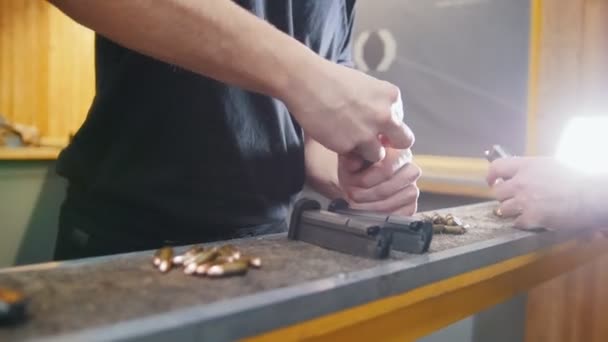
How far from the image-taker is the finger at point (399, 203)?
0.80 metres

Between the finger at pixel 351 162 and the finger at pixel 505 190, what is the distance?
334mm

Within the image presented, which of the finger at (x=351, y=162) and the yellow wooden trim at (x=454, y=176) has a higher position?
the finger at (x=351, y=162)

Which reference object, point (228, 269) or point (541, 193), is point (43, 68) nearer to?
point (541, 193)

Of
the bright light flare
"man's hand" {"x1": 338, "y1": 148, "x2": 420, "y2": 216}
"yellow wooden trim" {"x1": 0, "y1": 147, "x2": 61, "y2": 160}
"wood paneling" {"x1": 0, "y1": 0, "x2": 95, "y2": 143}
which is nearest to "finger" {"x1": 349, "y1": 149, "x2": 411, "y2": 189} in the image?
"man's hand" {"x1": 338, "y1": 148, "x2": 420, "y2": 216}

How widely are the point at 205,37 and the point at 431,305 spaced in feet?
1.14

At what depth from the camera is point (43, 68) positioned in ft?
10.2

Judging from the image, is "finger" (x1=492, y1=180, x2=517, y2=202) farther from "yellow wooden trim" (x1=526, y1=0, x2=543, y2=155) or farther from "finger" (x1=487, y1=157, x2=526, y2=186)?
"yellow wooden trim" (x1=526, y1=0, x2=543, y2=155)

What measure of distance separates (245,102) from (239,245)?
279 mm

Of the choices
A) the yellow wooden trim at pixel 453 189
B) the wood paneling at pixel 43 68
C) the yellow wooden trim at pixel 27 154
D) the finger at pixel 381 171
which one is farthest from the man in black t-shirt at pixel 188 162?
the wood paneling at pixel 43 68

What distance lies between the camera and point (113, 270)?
20.0 inches

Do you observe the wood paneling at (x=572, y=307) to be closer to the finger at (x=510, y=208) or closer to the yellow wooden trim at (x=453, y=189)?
the yellow wooden trim at (x=453, y=189)

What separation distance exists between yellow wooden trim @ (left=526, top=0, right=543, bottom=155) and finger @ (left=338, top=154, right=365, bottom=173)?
102cm

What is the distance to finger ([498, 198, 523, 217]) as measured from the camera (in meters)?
0.93

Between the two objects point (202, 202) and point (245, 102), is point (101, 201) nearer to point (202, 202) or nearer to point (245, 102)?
point (202, 202)
